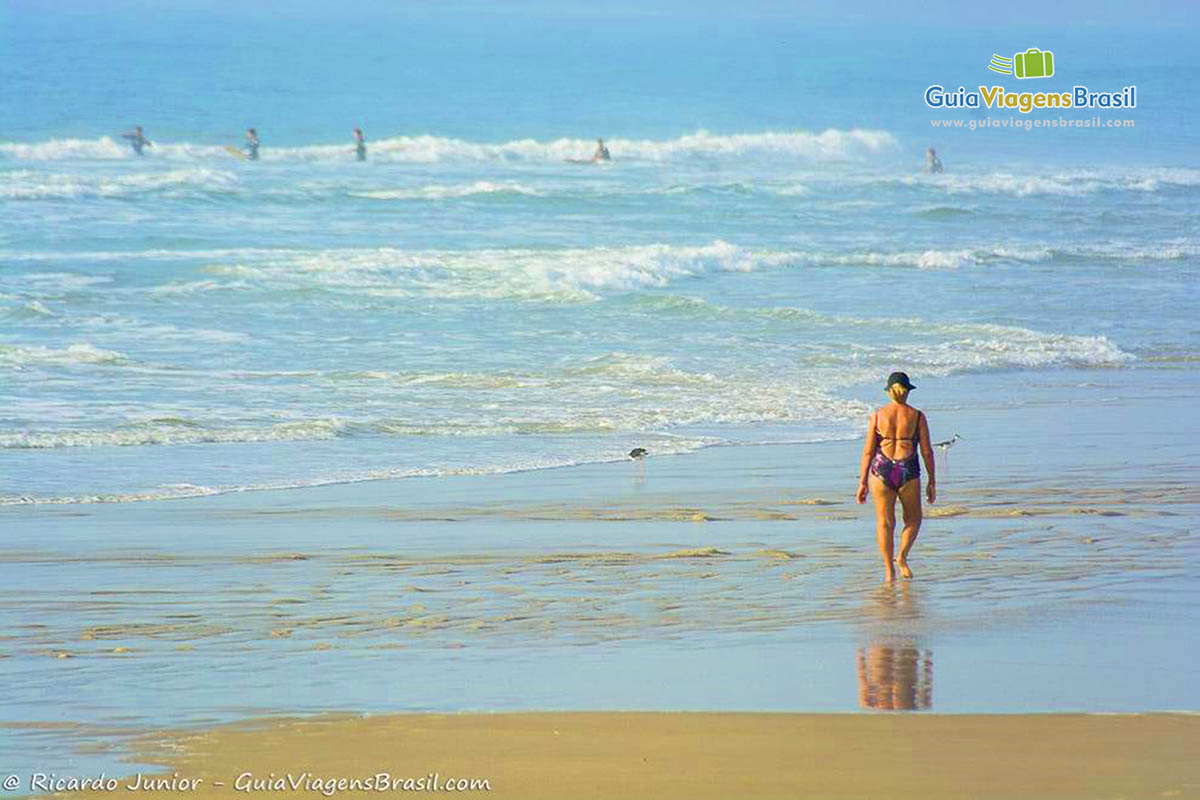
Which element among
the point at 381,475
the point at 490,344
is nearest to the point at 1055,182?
the point at 490,344

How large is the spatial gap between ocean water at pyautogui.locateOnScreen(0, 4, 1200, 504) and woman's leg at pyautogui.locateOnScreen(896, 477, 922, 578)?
433 cm

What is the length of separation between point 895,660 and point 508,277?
19.0 m

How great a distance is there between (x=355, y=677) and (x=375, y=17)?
12342 centimetres

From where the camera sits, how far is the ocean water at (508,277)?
13.9 metres

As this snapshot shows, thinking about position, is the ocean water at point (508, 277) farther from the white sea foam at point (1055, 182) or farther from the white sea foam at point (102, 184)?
the white sea foam at point (1055, 182)

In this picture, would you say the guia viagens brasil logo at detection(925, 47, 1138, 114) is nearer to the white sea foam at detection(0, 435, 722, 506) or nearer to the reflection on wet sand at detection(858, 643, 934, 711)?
the white sea foam at detection(0, 435, 722, 506)

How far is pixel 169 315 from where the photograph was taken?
2144 centimetres

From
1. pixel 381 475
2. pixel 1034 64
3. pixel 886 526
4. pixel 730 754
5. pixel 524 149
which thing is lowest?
pixel 730 754

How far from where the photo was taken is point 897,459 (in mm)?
8656

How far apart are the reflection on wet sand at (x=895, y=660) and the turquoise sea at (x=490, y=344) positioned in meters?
0.15

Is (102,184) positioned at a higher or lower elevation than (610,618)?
higher

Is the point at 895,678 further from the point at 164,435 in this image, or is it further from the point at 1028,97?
the point at 1028,97

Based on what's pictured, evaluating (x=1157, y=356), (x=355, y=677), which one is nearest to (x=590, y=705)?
(x=355, y=677)

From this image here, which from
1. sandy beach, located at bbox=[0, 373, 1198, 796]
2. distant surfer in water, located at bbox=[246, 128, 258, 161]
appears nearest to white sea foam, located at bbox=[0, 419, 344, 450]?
sandy beach, located at bbox=[0, 373, 1198, 796]
